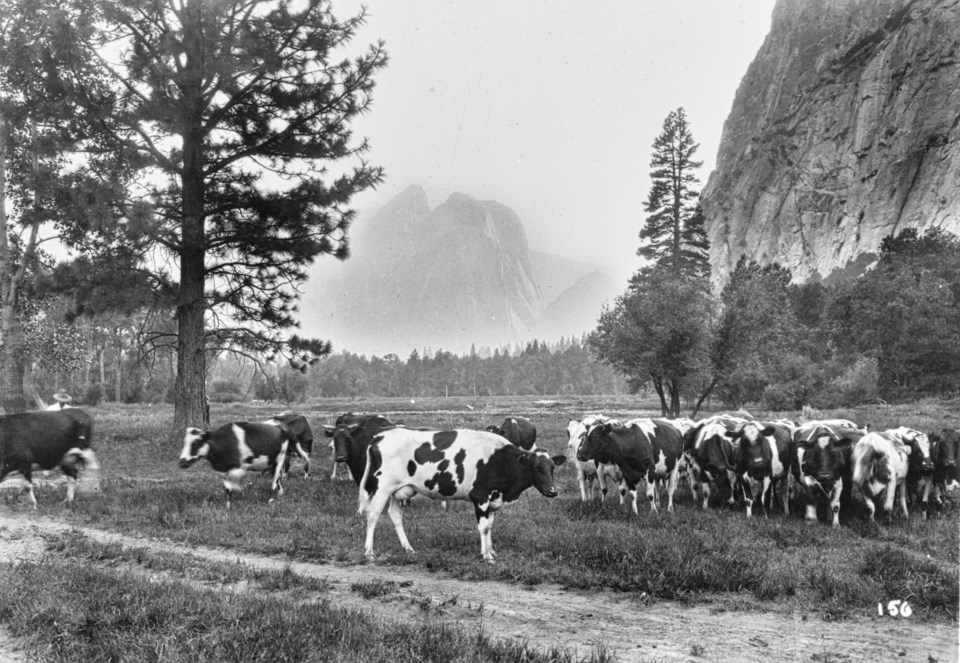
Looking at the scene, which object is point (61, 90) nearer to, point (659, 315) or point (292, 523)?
point (292, 523)

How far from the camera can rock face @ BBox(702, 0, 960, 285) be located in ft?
352

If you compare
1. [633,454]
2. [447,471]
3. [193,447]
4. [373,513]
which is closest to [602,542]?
[447,471]

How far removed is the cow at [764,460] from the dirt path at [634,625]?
249 inches

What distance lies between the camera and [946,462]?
501 inches

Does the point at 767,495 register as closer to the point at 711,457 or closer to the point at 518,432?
the point at 711,457

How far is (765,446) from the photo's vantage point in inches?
504

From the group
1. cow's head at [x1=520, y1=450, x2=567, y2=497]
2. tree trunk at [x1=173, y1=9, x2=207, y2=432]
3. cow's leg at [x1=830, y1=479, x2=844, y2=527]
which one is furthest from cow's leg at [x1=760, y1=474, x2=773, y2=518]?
tree trunk at [x1=173, y1=9, x2=207, y2=432]

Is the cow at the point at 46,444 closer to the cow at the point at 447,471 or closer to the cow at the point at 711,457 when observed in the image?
the cow at the point at 447,471

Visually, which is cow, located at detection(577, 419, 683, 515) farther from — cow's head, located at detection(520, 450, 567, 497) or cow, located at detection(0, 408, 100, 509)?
cow, located at detection(0, 408, 100, 509)

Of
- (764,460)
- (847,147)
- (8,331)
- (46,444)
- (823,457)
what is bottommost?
(764,460)

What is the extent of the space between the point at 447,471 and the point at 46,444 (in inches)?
380

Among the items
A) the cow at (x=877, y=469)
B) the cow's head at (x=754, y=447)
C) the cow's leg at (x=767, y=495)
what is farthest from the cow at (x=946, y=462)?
the cow's head at (x=754, y=447)

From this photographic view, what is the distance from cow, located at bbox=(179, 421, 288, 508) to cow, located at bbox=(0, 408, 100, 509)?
241 cm

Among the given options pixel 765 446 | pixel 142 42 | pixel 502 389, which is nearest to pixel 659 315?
pixel 765 446
